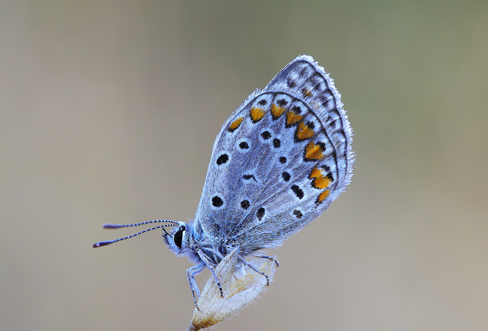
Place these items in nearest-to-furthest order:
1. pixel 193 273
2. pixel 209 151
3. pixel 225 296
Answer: pixel 225 296 < pixel 193 273 < pixel 209 151

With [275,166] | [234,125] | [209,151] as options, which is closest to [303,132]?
[275,166]

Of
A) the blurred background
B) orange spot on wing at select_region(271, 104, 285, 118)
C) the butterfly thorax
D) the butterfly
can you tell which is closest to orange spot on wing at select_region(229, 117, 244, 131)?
the butterfly

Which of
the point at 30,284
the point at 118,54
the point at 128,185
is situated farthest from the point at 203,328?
the point at 118,54

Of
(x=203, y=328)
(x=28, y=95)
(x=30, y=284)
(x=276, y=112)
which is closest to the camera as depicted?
(x=203, y=328)

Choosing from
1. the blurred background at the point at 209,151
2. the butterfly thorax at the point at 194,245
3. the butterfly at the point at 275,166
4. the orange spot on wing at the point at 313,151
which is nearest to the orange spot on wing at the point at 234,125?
the butterfly at the point at 275,166

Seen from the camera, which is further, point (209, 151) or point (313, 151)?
point (209, 151)

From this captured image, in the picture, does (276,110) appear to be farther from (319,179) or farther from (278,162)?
(319,179)

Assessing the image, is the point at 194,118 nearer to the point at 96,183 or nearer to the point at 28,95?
the point at 96,183
